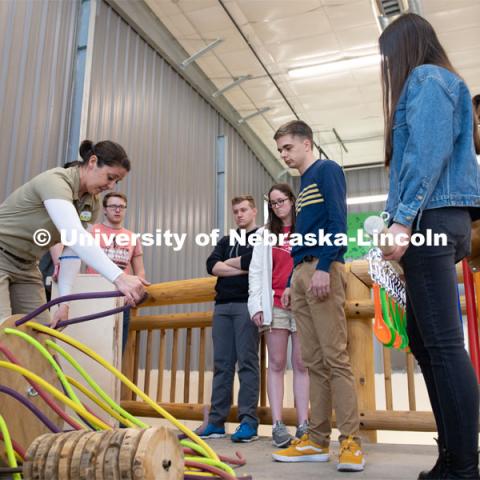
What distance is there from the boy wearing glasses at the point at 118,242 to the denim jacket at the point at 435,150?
2488mm

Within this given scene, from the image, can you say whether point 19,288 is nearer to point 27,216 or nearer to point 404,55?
point 27,216

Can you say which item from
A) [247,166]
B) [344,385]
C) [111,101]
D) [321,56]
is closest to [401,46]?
[344,385]

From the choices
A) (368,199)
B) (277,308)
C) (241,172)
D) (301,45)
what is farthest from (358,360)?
(368,199)

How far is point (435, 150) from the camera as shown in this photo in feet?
5.19

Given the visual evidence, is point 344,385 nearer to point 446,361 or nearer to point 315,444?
point 315,444

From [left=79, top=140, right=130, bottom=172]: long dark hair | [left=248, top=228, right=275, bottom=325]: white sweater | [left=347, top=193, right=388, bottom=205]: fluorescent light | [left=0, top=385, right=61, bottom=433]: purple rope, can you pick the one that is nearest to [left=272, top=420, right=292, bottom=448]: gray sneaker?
[left=248, top=228, right=275, bottom=325]: white sweater

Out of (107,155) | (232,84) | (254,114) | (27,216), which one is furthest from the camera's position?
(254,114)

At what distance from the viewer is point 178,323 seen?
158 inches

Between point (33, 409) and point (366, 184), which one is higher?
point (366, 184)

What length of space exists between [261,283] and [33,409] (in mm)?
1637

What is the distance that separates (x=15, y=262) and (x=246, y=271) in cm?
141

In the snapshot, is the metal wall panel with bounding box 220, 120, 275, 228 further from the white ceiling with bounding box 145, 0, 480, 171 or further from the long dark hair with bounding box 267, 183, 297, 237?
the long dark hair with bounding box 267, 183, 297, 237

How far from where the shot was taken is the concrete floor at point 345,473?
6.48ft

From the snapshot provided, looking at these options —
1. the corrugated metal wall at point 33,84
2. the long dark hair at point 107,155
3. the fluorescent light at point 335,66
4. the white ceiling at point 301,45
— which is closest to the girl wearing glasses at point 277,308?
the long dark hair at point 107,155
